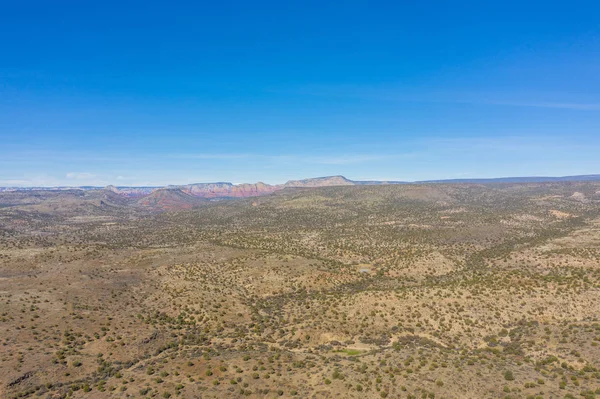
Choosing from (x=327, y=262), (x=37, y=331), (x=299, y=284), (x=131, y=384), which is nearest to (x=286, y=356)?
(x=131, y=384)

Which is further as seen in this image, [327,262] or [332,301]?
[327,262]

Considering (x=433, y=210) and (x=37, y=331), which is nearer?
(x=37, y=331)

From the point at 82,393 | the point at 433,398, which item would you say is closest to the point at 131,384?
the point at 82,393

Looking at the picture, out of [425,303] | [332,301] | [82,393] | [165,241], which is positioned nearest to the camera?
[82,393]

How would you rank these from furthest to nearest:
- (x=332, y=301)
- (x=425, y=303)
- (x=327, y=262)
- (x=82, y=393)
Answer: (x=327, y=262)
(x=332, y=301)
(x=425, y=303)
(x=82, y=393)

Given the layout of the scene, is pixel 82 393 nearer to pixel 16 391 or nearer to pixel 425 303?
pixel 16 391

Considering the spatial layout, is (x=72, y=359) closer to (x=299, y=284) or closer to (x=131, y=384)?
(x=131, y=384)
